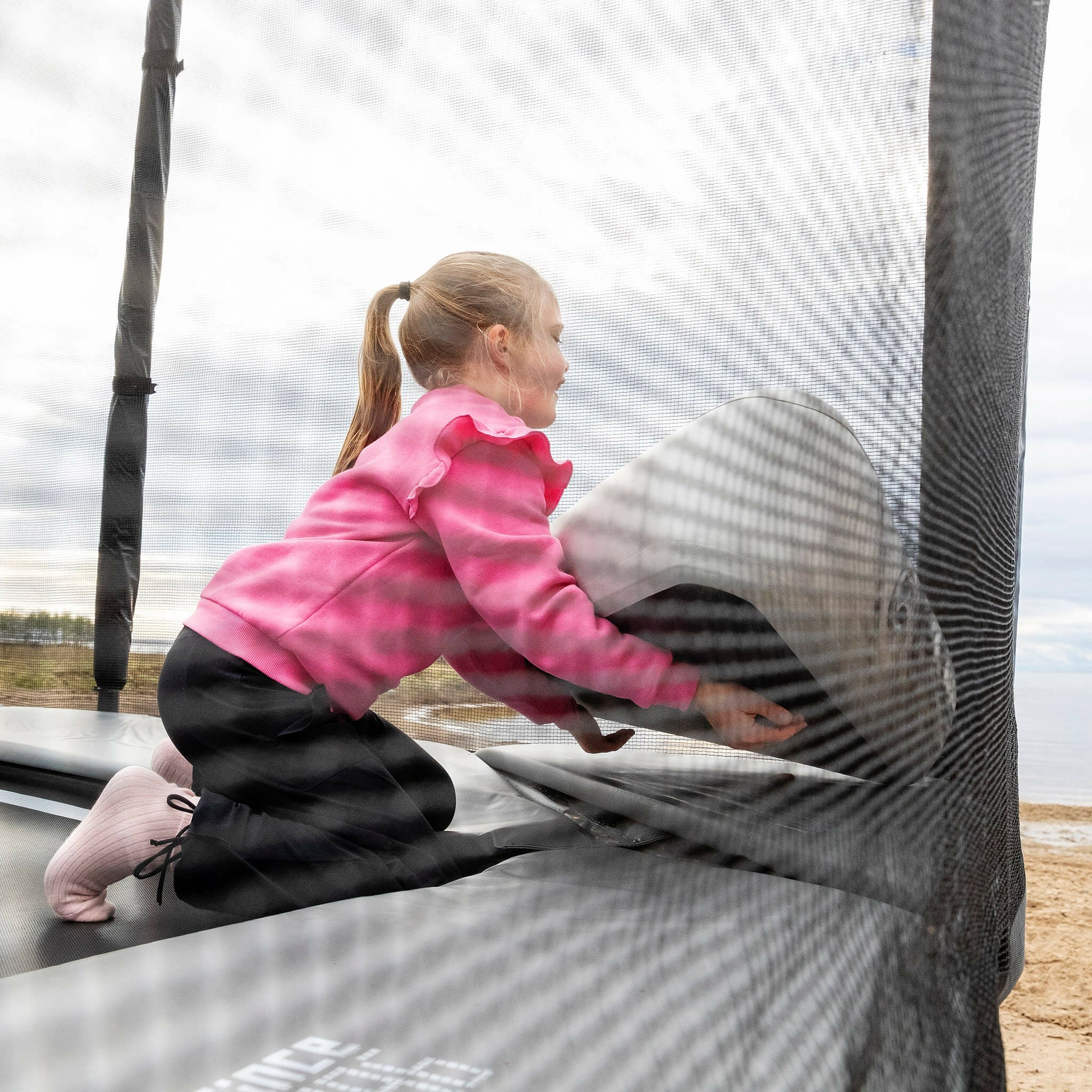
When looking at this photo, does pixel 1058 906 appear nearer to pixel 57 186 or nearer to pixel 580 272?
pixel 580 272

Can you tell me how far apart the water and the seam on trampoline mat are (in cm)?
177

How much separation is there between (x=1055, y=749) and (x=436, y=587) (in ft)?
9.28

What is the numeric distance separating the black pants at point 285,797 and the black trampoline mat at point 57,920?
16mm

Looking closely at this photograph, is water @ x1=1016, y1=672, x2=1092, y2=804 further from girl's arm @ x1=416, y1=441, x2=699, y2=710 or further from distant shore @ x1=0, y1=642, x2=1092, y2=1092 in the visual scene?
girl's arm @ x1=416, y1=441, x2=699, y2=710

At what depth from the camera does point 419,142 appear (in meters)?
0.41

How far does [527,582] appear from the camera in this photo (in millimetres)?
454

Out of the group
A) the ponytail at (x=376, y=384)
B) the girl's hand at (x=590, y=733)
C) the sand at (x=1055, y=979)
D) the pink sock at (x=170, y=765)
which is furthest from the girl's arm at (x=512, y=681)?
the sand at (x=1055, y=979)

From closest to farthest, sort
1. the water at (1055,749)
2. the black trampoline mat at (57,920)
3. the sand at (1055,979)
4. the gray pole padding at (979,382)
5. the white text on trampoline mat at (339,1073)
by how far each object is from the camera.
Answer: the white text on trampoline mat at (339,1073) → the black trampoline mat at (57,920) → the gray pole padding at (979,382) → the sand at (1055,979) → the water at (1055,749)

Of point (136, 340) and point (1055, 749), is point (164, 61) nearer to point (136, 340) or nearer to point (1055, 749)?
point (136, 340)

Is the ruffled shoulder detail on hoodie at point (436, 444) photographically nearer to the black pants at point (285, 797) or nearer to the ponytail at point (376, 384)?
the ponytail at point (376, 384)

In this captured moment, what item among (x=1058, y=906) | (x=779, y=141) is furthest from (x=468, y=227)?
(x=1058, y=906)

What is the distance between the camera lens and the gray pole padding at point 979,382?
493 millimetres

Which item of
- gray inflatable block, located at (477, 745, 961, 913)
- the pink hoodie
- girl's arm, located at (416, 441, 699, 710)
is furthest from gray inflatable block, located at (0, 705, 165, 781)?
gray inflatable block, located at (477, 745, 961, 913)

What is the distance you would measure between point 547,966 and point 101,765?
1.21ft
